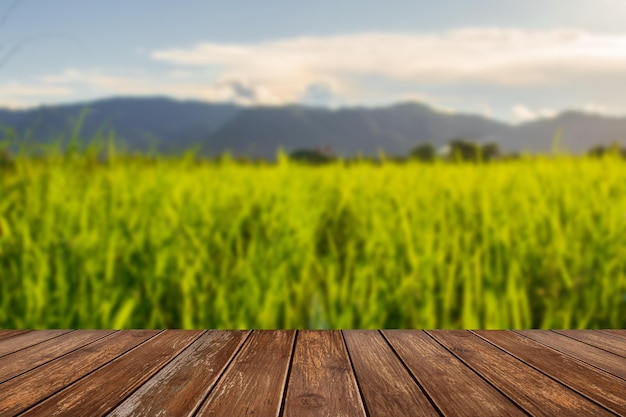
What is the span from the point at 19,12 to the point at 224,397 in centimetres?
169

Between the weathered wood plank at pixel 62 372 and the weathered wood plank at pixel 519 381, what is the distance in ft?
2.64

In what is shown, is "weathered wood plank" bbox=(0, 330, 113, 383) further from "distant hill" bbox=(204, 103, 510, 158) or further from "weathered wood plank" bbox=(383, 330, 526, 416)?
"distant hill" bbox=(204, 103, 510, 158)

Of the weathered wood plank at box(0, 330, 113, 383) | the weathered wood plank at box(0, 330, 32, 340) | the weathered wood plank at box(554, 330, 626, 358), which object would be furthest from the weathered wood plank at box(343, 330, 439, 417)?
the weathered wood plank at box(0, 330, 32, 340)

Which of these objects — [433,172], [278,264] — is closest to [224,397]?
[278,264]

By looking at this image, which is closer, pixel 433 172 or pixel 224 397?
pixel 224 397

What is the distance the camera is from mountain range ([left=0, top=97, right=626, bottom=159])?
2328 millimetres

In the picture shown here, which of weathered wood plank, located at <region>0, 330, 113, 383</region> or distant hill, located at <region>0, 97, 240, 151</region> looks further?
distant hill, located at <region>0, 97, 240, 151</region>

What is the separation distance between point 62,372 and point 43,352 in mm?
202

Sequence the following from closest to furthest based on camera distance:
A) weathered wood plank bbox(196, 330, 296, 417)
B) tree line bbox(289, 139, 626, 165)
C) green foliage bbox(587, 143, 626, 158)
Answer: weathered wood plank bbox(196, 330, 296, 417) < tree line bbox(289, 139, 626, 165) < green foliage bbox(587, 143, 626, 158)

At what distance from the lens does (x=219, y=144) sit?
2.58 metres

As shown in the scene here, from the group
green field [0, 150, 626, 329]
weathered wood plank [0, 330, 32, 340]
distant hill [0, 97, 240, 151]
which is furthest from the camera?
distant hill [0, 97, 240, 151]

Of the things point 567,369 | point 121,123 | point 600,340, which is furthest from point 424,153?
point 567,369

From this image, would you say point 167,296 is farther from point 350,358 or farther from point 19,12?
point 19,12

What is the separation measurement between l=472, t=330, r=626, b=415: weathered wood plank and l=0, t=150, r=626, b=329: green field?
0.48ft
